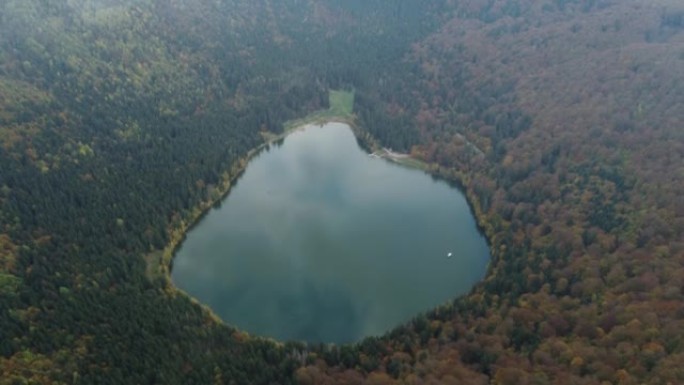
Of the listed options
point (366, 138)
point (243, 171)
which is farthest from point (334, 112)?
point (243, 171)

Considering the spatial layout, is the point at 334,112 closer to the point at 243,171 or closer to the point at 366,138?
the point at 366,138

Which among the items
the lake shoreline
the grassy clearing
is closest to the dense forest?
the lake shoreline

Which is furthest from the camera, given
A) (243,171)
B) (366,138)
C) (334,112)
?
(334,112)

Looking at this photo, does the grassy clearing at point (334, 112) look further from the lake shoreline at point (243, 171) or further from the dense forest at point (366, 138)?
the dense forest at point (366, 138)

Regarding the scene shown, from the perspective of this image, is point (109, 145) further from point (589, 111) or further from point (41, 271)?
point (589, 111)

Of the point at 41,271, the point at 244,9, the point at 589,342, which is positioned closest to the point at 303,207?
the point at 41,271

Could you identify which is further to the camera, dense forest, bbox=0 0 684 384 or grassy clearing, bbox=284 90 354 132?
grassy clearing, bbox=284 90 354 132

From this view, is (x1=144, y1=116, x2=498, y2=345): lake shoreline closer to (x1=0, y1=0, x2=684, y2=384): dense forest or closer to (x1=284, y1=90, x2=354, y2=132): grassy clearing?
(x1=284, y1=90, x2=354, y2=132): grassy clearing

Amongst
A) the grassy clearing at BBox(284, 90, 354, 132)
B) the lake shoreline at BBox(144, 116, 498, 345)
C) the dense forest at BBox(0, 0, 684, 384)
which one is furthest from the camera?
the grassy clearing at BBox(284, 90, 354, 132)

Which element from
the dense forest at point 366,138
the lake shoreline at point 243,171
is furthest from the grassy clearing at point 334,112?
the dense forest at point 366,138
